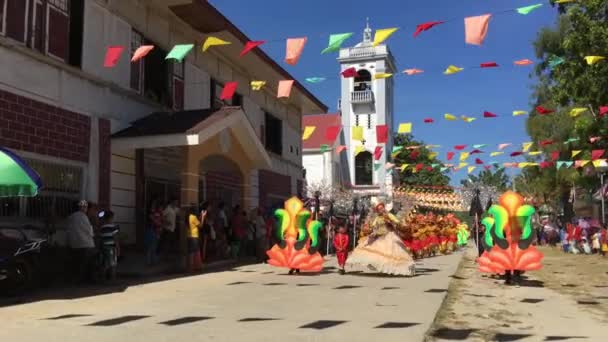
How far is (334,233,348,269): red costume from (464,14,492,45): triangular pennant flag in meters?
5.58

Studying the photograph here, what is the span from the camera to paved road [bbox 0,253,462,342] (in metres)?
6.09

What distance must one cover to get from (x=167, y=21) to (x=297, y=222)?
6.15 metres

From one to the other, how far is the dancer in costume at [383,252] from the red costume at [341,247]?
67 centimetres

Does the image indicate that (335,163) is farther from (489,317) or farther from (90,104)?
(489,317)

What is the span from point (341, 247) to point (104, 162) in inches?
209

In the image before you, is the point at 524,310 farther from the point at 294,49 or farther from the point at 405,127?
the point at 405,127

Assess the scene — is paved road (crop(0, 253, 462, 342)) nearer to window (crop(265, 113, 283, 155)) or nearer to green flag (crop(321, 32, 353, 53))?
Result: green flag (crop(321, 32, 353, 53))

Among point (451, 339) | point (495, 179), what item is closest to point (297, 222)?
point (451, 339)

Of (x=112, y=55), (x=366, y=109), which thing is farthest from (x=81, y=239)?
(x=366, y=109)

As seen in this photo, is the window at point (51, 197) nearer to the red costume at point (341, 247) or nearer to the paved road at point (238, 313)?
the paved road at point (238, 313)

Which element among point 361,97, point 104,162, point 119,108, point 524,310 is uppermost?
point 361,97

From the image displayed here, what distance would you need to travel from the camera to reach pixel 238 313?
24.6 feet

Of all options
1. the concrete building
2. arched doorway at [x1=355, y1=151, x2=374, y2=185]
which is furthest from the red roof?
the concrete building

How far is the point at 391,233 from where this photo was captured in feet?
42.3
